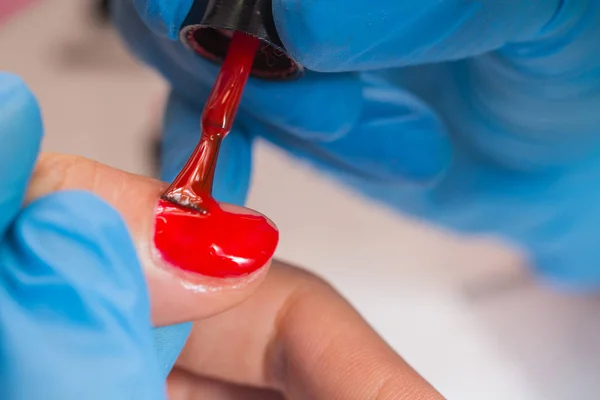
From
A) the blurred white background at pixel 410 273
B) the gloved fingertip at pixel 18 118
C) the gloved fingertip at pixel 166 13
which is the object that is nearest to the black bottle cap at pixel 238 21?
the gloved fingertip at pixel 166 13

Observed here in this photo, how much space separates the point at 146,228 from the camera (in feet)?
0.97

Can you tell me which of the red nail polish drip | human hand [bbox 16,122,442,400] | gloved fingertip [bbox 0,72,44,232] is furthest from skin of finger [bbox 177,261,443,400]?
gloved fingertip [bbox 0,72,44,232]

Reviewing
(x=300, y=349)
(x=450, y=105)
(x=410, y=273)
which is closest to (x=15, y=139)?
(x=300, y=349)

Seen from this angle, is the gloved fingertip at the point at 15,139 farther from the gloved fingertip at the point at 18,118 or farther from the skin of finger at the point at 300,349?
the skin of finger at the point at 300,349

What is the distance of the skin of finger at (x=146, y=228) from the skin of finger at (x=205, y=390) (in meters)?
0.18

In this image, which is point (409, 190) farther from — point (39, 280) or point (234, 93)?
point (39, 280)

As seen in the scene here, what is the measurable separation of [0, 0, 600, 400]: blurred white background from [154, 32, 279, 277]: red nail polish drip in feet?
0.84

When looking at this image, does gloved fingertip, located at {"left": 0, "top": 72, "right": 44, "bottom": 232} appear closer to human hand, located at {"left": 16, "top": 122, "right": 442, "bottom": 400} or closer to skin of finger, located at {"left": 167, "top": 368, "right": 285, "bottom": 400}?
human hand, located at {"left": 16, "top": 122, "right": 442, "bottom": 400}

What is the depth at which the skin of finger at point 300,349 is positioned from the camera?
0.39 metres

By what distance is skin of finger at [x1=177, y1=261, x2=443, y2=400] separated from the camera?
0.39 metres

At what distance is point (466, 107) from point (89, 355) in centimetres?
43

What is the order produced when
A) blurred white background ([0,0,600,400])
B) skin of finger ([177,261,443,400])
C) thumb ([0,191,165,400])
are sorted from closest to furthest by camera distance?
thumb ([0,191,165,400]), skin of finger ([177,261,443,400]), blurred white background ([0,0,600,400])

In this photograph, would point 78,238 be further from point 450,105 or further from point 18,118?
point 450,105

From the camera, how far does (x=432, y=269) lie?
74 centimetres
